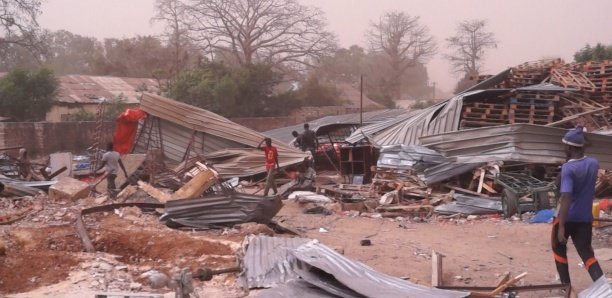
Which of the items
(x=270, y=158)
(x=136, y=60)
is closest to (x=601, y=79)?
(x=270, y=158)

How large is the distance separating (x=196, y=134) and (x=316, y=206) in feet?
23.3

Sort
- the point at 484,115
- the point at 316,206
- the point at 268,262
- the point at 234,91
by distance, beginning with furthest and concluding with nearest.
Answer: the point at 234,91 < the point at 484,115 < the point at 316,206 < the point at 268,262

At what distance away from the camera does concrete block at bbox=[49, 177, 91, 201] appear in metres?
11.7

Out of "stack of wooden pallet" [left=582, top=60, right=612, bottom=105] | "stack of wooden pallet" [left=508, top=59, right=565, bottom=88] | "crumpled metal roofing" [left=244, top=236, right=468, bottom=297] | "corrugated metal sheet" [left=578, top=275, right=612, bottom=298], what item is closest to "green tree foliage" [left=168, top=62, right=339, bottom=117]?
"stack of wooden pallet" [left=508, top=59, right=565, bottom=88]

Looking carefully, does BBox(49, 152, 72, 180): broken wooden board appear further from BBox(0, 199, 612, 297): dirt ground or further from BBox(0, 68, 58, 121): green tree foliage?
BBox(0, 68, 58, 121): green tree foliage

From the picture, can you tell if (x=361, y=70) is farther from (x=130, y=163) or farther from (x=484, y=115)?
(x=130, y=163)

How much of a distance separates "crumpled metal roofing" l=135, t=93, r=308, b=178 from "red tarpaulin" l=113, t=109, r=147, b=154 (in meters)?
0.62

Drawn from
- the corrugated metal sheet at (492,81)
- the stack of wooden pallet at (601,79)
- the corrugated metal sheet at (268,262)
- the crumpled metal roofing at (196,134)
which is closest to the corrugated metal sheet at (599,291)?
the corrugated metal sheet at (268,262)

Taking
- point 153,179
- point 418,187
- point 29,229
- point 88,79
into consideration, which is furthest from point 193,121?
point 88,79

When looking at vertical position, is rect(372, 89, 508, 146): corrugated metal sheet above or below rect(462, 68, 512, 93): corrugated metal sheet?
below

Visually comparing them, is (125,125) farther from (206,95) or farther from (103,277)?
(206,95)

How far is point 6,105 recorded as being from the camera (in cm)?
2714

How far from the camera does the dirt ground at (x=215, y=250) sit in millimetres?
6398

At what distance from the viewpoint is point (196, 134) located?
18312mm
